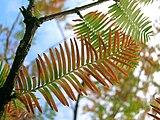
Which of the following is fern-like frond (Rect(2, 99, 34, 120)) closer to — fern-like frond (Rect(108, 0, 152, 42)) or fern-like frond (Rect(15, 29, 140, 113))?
fern-like frond (Rect(15, 29, 140, 113))

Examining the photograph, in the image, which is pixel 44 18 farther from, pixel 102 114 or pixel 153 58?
pixel 153 58

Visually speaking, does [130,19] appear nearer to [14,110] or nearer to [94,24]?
[94,24]

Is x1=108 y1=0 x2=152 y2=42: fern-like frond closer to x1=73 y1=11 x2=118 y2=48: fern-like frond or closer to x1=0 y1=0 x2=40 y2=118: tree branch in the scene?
x1=73 y1=11 x2=118 y2=48: fern-like frond

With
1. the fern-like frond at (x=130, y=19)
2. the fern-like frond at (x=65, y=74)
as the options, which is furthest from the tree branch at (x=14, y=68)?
the fern-like frond at (x=130, y=19)

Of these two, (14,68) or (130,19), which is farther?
(130,19)

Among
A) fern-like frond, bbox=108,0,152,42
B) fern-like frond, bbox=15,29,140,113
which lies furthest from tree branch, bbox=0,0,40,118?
fern-like frond, bbox=108,0,152,42

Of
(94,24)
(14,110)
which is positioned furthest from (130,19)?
(14,110)

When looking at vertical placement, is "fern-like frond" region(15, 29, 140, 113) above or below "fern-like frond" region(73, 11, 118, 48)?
below

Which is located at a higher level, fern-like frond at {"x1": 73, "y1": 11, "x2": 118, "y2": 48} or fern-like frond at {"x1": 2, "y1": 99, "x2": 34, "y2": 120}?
fern-like frond at {"x1": 73, "y1": 11, "x2": 118, "y2": 48}
